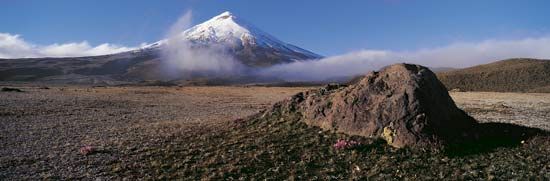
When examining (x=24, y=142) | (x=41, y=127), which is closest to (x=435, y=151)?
(x=24, y=142)

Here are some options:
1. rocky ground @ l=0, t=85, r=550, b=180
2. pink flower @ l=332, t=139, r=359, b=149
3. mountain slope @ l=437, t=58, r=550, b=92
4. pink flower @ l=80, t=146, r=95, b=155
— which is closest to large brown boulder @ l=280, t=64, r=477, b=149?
rocky ground @ l=0, t=85, r=550, b=180

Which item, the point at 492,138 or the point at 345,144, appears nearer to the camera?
the point at 345,144

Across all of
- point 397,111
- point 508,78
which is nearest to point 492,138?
point 397,111

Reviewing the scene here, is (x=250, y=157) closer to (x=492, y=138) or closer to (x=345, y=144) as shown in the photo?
(x=345, y=144)

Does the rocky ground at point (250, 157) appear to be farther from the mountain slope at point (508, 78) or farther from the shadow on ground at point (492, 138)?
the mountain slope at point (508, 78)

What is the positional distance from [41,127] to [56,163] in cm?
1182

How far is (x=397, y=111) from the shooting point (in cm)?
1983

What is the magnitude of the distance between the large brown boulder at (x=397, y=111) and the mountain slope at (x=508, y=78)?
8057 centimetres

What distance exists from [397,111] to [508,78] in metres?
99.5

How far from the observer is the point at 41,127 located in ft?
96.2

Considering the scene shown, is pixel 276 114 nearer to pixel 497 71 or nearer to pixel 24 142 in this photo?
pixel 24 142

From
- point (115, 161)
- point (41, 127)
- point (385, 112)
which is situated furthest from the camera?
point (41, 127)

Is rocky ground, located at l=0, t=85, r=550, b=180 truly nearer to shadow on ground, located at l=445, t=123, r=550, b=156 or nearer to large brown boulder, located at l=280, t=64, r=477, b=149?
shadow on ground, located at l=445, t=123, r=550, b=156

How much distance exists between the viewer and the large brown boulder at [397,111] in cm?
1883
